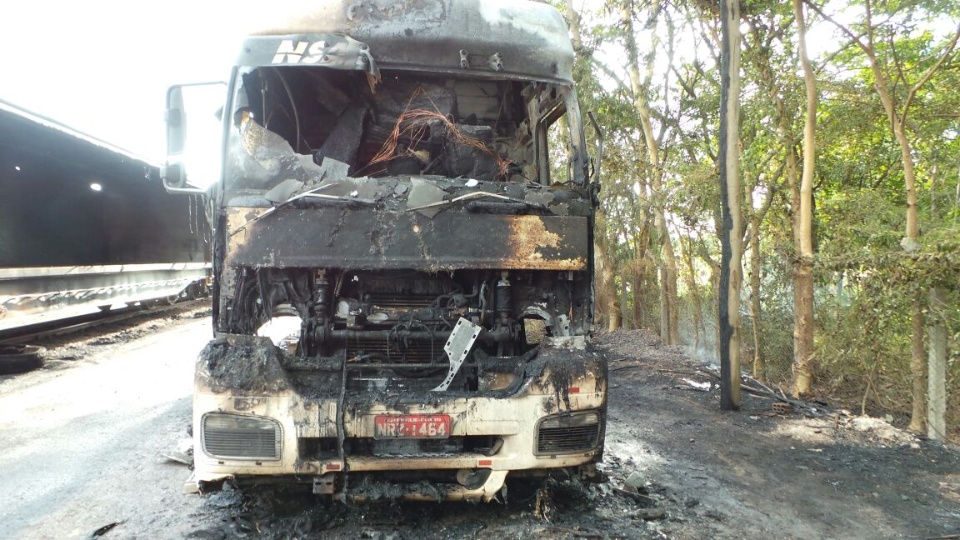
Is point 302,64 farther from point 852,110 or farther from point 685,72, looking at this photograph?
point 685,72

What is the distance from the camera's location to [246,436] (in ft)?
9.45

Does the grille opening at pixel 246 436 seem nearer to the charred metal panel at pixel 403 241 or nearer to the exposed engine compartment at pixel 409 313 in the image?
the exposed engine compartment at pixel 409 313

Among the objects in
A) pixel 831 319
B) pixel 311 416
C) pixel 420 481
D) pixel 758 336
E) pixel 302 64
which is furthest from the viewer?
pixel 758 336

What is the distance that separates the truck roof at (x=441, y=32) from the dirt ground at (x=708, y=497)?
9.51 feet

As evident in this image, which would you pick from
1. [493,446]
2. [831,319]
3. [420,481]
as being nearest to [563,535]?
[493,446]

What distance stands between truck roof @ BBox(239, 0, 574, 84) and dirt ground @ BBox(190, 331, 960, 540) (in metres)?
2.90

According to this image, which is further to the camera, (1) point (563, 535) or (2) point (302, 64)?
(2) point (302, 64)

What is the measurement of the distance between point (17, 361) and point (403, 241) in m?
6.35

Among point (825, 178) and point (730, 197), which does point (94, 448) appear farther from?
point (825, 178)

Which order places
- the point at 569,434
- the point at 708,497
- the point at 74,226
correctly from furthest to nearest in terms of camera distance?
the point at 74,226 < the point at 708,497 < the point at 569,434

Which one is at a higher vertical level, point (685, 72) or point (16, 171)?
point (685, 72)

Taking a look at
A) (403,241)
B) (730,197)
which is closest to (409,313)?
(403,241)

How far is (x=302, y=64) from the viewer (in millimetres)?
3713

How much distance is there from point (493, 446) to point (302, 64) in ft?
8.85
